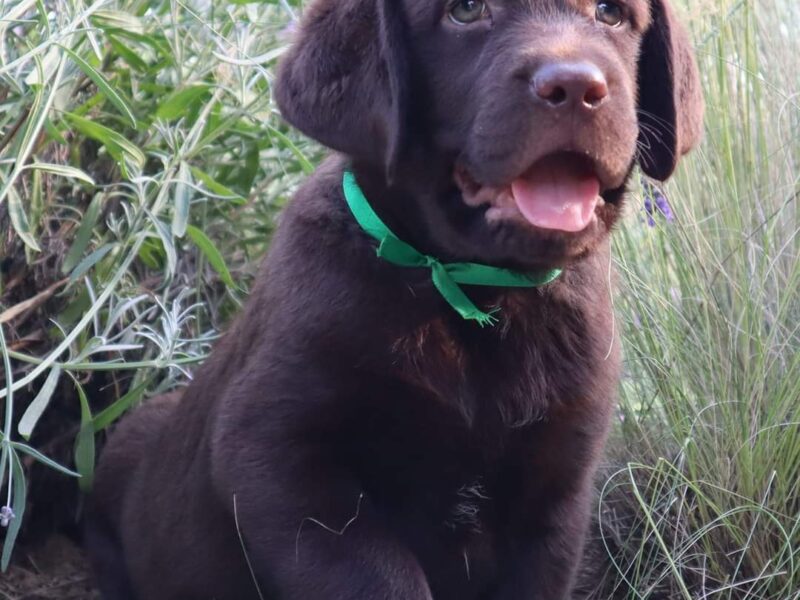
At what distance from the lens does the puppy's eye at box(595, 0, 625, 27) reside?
256 cm

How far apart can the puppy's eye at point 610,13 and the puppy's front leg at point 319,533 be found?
91 cm

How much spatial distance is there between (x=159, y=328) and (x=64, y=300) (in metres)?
0.25

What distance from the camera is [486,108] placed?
7.66 feet

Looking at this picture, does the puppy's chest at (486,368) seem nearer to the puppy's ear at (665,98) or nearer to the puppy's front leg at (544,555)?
the puppy's front leg at (544,555)

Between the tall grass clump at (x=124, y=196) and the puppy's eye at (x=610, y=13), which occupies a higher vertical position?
the puppy's eye at (x=610, y=13)

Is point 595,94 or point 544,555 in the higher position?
point 595,94

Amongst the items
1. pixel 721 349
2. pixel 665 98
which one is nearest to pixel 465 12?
pixel 665 98

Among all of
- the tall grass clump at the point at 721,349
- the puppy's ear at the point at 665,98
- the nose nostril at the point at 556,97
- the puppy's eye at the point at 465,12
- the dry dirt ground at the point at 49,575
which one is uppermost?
the puppy's eye at the point at 465,12

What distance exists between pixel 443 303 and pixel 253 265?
138 centimetres

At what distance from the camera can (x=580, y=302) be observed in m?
2.71

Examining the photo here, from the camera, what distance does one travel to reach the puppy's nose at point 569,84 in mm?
2246

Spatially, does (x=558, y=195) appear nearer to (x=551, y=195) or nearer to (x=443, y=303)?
(x=551, y=195)

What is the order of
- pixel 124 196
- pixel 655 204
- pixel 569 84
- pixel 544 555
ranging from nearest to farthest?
pixel 569 84 < pixel 544 555 < pixel 655 204 < pixel 124 196

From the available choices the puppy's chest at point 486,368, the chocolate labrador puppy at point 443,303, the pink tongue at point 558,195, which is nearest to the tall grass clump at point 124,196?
the chocolate labrador puppy at point 443,303
